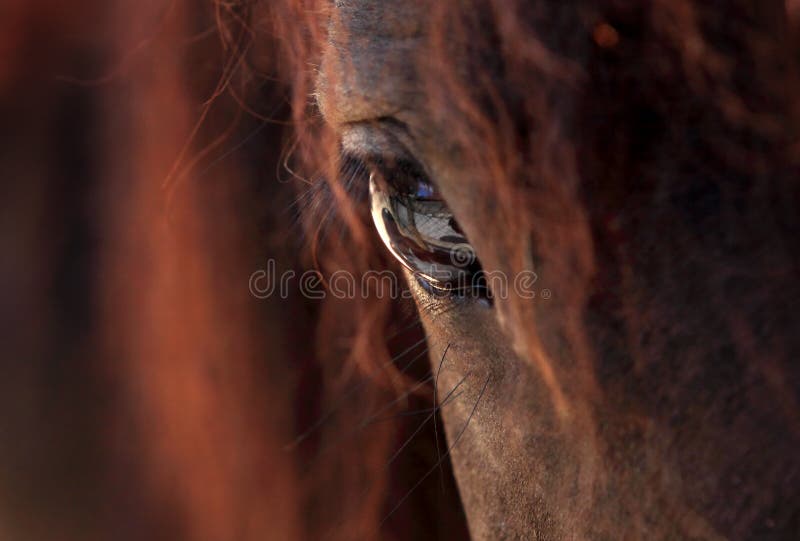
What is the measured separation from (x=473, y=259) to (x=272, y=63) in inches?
24.1

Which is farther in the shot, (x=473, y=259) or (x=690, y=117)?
(x=473, y=259)

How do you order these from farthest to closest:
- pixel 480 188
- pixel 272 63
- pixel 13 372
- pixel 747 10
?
1. pixel 13 372
2. pixel 272 63
3. pixel 480 188
4. pixel 747 10

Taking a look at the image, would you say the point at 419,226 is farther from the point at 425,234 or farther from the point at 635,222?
the point at 635,222

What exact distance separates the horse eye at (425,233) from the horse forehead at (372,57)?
0.27 feet

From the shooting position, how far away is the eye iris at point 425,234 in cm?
97

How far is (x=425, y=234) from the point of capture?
102cm

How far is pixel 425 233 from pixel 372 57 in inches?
8.7

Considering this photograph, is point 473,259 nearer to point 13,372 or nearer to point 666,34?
point 666,34

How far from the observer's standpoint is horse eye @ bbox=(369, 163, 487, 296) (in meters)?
0.97

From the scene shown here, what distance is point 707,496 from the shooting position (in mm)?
750

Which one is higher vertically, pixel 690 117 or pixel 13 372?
pixel 690 117

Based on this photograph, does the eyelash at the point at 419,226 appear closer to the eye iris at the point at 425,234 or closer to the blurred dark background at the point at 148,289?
the eye iris at the point at 425,234

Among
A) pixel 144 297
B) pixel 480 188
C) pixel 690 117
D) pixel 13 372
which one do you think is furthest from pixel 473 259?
pixel 13 372

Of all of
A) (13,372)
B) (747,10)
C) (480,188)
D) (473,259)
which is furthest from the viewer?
(13,372)
